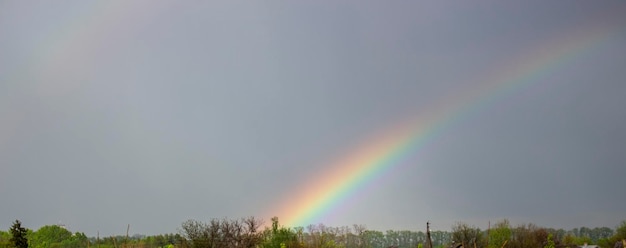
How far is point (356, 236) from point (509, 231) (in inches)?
2479

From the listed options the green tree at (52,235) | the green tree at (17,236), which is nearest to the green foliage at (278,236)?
the green tree at (17,236)

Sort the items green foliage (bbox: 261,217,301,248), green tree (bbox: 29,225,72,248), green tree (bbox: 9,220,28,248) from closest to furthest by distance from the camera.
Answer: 1. green tree (bbox: 9,220,28,248)
2. green foliage (bbox: 261,217,301,248)
3. green tree (bbox: 29,225,72,248)

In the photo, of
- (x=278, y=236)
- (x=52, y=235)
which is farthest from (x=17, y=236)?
(x=52, y=235)

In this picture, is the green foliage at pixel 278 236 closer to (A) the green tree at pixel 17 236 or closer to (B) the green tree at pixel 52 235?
(A) the green tree at pixel 17 236

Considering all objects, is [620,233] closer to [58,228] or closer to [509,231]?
[509,231]

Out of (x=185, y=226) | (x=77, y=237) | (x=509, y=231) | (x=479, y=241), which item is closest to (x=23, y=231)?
(x=185, y=226)

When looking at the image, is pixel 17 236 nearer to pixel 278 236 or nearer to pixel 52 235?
pixel 278 236

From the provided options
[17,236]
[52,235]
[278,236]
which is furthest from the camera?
[52,235]

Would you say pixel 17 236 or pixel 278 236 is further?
pixel 278 236

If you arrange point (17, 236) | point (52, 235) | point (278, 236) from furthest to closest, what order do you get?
point (52, 235) < point (278, 236) < point (17, 236)

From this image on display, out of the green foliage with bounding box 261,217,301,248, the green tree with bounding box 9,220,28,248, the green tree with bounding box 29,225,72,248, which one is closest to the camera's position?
the green tree with bounding box 9,220,28,248

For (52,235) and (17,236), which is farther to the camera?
(52,235)

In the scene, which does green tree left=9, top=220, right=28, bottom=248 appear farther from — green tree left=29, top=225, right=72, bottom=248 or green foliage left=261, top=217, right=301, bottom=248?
green tree left=29, top=225, right=72, bottom=248

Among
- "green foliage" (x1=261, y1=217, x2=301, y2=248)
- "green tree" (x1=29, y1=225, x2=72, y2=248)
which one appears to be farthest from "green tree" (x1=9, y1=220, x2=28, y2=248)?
"green tree" (x1=29, y1=225, x2=72, y2=248)
